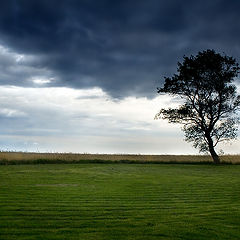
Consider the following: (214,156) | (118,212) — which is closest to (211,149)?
(214,156)

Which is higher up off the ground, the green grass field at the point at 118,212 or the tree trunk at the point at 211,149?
the tree trunk at the point at 211,149

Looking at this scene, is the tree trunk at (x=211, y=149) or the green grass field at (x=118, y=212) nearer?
the green grass field at (x=118, y=212)

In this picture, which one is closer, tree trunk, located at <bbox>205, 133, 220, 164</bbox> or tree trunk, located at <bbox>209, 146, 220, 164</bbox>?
tree trunk, located at <bbox>209, 146, 220, 164</bbox>

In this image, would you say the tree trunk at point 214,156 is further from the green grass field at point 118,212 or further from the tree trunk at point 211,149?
the green grass field at point 118,212

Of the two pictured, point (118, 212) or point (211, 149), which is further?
point (211, 149)

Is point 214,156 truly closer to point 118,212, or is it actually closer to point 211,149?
point 211,149

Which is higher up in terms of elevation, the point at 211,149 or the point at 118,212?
the point at 211,149

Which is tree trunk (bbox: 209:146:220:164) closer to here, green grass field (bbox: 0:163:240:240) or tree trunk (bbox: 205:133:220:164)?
tree trunk (bbox: 205:133:220:164)

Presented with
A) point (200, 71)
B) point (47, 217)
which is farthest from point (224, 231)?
point (200, 71)

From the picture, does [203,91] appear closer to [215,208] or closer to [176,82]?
[176,82]

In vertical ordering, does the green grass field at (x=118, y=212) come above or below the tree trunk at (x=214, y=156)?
below

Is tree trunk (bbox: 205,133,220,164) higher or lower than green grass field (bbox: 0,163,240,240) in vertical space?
higher

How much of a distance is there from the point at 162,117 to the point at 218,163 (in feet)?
34.6

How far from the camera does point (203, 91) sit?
158 feet
